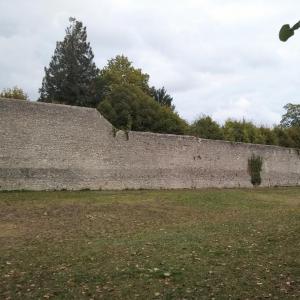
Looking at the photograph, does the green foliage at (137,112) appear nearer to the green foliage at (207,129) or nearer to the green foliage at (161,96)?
the green foliage at (207,129)

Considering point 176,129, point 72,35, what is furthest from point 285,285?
point 72,35

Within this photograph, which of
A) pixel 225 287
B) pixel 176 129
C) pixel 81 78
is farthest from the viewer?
pixel 81 78

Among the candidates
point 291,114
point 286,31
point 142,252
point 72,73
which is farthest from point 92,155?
point 291,114

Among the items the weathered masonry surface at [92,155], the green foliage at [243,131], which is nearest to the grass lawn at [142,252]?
the weathered masonry surface at [92,155]

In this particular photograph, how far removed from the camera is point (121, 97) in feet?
96.3

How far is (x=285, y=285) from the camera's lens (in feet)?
20.5

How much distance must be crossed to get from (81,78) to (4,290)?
36481 millimetres

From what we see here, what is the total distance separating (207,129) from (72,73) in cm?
1611

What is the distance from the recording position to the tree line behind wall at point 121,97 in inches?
1153

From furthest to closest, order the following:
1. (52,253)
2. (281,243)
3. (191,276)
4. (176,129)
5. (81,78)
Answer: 1. (81,78)
2. (176,129)
3. (281,243)
4. (52,253)
5. (191,276)

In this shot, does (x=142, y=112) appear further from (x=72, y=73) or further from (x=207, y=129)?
(x=72, y=73)

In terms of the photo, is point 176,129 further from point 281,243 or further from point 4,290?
Result: point 4,290

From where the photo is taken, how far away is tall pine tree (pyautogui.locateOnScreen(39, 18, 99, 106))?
40.0m

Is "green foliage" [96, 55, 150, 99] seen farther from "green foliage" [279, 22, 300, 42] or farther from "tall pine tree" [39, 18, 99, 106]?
"green foliage" [279, 22, 300, 42]
